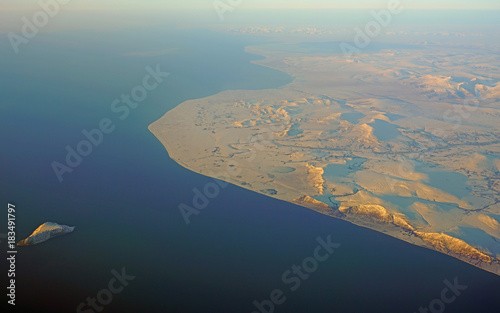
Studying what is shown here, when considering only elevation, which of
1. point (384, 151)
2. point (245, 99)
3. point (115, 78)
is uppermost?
point (115, 78)

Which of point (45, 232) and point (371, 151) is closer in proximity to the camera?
point (45, 232)

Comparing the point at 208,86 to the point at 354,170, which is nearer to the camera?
the point at 354,170

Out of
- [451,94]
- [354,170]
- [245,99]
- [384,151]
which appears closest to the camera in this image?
[354,170]

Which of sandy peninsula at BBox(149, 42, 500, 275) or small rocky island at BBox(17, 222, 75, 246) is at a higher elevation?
small rocky island at BBox(17, 222, 75, 246)

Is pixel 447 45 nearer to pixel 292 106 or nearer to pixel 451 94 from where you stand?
pixel 451 94

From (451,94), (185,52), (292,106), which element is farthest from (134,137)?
(185,52)

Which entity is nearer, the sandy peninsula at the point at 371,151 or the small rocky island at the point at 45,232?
the small rocky island at the point at 45,232

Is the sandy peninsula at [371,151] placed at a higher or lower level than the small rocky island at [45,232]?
lower

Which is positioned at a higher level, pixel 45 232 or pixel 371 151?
pixel 45 232
